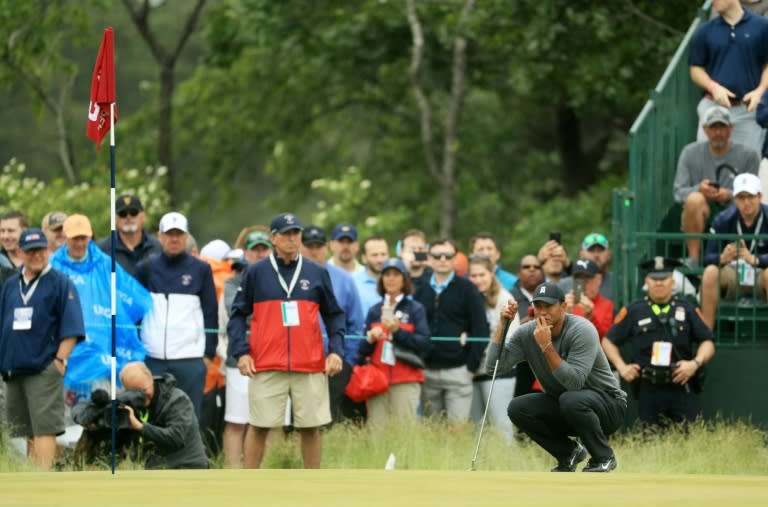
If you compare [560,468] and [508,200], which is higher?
[508,200]

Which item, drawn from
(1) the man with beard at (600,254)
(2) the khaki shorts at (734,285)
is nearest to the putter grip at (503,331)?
(2) the khaki shorts at (734,285)

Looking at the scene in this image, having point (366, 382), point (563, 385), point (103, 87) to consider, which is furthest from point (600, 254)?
point (103, 87)

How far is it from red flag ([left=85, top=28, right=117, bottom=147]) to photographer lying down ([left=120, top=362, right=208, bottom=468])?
1.71 meters

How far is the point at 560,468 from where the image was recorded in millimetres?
11008

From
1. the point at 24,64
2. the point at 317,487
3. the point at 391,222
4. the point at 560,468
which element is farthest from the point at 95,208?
the point at 317,487

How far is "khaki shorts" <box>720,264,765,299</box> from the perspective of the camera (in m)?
13.9

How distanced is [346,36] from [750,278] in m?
15.9

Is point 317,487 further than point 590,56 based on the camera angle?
No

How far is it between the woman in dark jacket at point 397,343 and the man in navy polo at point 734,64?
323cm

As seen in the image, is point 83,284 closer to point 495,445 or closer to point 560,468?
point 495,445

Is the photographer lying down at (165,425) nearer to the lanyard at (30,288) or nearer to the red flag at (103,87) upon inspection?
the lanyard at (30,288)

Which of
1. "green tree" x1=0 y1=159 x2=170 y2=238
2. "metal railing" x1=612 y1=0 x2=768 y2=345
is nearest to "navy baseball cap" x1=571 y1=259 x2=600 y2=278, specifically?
"metal railing" x1=612 y1=0 x2=768 y2=345

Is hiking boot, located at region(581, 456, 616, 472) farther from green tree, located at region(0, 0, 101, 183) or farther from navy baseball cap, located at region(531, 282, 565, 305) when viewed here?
green tree, located at region(0, 0, 101, 183)

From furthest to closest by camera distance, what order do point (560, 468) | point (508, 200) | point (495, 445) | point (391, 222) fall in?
point (508, 200) < point (391, 222) < point (495, 445) < point (560, 468)
